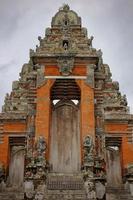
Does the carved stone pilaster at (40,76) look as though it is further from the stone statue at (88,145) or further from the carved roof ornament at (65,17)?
the carved roof ornament at (65,17)

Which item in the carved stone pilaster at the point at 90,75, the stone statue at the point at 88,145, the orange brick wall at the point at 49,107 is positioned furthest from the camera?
the carved stone pilaster at the point at 90,75

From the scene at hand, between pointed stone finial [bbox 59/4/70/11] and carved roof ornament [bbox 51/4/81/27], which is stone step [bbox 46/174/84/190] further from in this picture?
pointed stone finial [bbox 59/4/70/11]

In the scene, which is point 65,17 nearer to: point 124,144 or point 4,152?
point 124,144

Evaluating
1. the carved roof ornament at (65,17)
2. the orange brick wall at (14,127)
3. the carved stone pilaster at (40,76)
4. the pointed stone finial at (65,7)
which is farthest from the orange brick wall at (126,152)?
the pointed stone finial at (65,7)

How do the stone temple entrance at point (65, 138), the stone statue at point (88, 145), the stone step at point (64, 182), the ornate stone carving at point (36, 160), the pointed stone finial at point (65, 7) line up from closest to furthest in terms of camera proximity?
the ornate stone carving at point (36, 160) < the stone step at point (64, 182) < the stone statue at point (88, 145) < the stone temple entrance at point (65, 138) < the pointed stone finial at point (65, 7)

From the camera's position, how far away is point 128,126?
21.5 m

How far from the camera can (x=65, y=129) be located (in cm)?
1905

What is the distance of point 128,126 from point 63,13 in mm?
8317

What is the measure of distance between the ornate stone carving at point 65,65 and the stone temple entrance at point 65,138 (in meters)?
1.55

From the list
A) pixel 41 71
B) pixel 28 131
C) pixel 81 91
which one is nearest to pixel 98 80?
pixel 81 91

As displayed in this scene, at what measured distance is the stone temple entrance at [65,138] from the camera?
18.3 meters

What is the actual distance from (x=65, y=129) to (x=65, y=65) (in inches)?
127

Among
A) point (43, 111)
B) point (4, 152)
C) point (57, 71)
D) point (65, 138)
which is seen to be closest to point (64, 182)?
point (65, 138)

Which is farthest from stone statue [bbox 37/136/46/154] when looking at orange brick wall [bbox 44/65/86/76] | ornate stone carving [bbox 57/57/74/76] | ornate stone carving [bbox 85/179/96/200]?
ornate stone carving [bbox 57/57/74/76]
